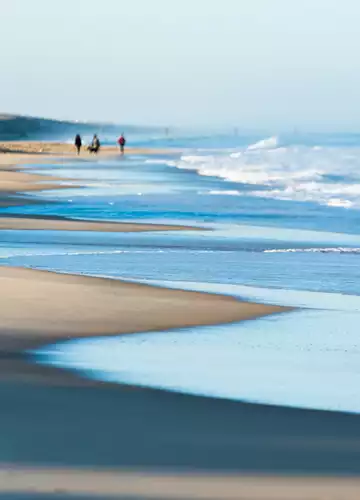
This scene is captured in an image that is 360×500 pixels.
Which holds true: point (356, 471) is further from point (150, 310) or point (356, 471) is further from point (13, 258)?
point (13, 258)

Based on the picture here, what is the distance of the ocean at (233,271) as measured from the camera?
8.38 m

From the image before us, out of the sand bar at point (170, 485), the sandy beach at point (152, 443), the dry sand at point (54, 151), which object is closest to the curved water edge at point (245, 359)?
the sandy beach at point (152, 443)

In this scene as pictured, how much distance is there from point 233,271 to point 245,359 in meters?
6.05

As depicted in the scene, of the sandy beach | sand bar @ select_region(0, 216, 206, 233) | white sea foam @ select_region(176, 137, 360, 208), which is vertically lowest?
white sea foam @ select_region(176, 137, 360, 208)

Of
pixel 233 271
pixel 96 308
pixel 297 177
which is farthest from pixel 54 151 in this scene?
pixel 96 308

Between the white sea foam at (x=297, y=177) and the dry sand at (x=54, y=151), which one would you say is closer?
the white sea foam at (x=297, y=177)

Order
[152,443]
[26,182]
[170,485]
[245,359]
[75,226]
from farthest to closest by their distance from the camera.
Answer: [26,182]
[75,226]
[245,359]
[152,443]
[170,485]

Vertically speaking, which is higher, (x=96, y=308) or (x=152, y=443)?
(x=152, y=443)

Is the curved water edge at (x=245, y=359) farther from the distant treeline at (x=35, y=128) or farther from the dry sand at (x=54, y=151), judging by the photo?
the distant treeline at (x=35, y=128)

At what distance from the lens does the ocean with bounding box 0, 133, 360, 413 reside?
27.5 ft

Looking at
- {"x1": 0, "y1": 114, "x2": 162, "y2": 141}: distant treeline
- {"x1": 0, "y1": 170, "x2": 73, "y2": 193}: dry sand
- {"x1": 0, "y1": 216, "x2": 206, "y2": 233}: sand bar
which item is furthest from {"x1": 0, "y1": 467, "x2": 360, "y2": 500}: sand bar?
{"x1": 0, "y1": 114, "x2": 162, "y2": 141}: distant treeline

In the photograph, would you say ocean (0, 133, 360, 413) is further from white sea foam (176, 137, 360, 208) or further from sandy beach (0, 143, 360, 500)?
sandy beach (0, 143, 360, 500)

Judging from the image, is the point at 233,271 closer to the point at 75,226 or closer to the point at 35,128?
the point at 75,226

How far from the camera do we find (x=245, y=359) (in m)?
9.00
